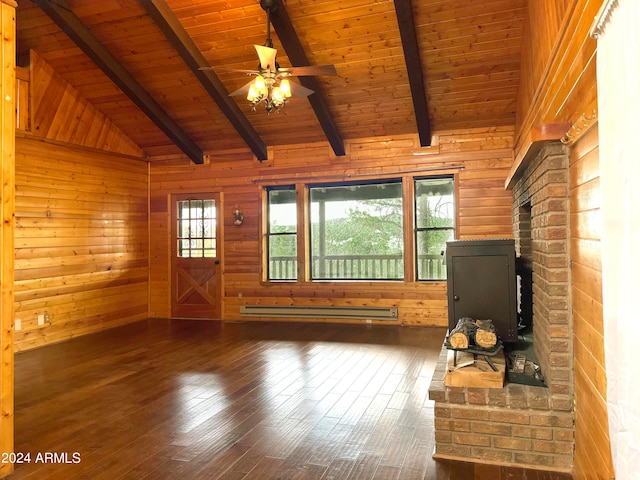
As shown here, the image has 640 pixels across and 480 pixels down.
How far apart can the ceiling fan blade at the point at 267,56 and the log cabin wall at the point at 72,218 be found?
11.6 ft

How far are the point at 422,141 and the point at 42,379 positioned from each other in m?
5.38

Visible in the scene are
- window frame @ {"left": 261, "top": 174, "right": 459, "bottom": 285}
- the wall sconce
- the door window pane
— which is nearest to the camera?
window frame @ {"left": 261, "top": 174, "right": 459, "bottom": 285}

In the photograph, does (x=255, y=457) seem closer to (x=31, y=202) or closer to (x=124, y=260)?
(x=31, y=202)

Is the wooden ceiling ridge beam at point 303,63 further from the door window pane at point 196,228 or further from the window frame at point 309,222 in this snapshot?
the door window pane at point 196,228

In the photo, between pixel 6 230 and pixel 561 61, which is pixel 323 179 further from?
pixel 6 230

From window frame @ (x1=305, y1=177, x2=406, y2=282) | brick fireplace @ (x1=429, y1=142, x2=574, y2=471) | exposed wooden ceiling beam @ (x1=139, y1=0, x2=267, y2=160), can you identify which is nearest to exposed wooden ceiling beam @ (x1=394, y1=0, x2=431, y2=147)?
window frame @ (x1=305, y1=177, x2=406, y2=282)

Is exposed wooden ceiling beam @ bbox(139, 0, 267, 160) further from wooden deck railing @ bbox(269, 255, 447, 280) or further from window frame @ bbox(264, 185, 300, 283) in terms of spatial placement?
wooden deck railing @ bbox(269, 255, 447, 280)

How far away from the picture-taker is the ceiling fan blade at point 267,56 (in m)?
3.84

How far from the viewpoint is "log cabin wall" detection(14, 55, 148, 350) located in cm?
562

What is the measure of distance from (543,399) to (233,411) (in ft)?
6.88

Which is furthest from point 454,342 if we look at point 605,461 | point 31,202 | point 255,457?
point 31,202

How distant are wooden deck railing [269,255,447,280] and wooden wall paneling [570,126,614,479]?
14.3 feet

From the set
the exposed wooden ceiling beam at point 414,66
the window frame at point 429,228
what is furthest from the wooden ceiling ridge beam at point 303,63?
the window frame at point 429,228

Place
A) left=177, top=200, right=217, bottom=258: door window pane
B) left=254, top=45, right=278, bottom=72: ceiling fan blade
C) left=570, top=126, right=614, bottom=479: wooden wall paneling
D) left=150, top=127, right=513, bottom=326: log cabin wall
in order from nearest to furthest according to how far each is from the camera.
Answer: left=570, top=126, right=614, bottom=479: wooden wall paneling
left=254, top=45, right=278, bottom=72: ceiling fan blade
left=150, top=127, right=513, bottom=326: log cabin wall
left=177, top=200, right=217, bottom=258: door window pane
